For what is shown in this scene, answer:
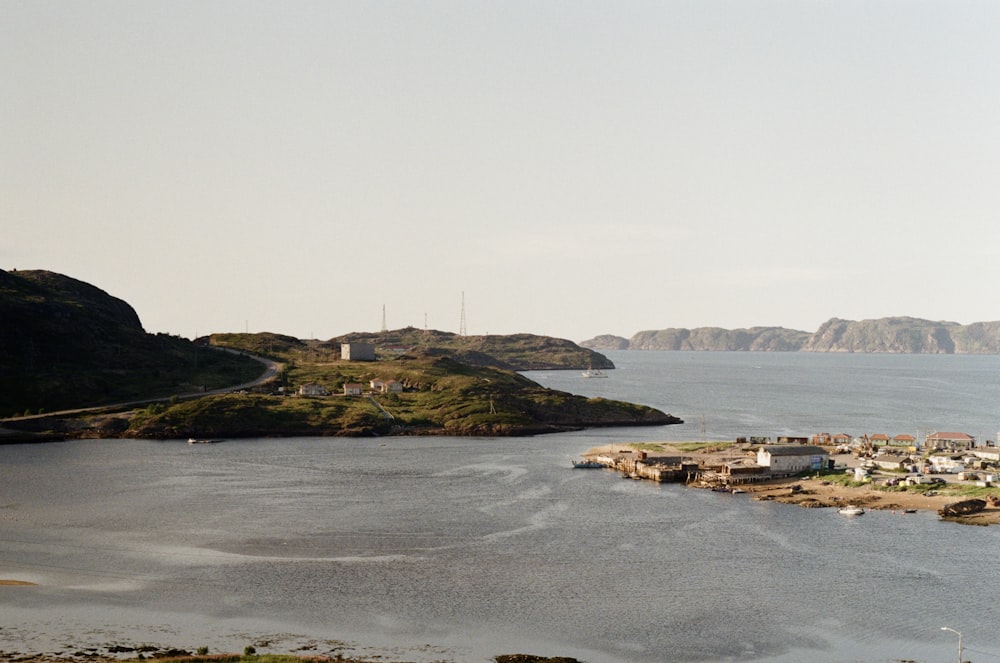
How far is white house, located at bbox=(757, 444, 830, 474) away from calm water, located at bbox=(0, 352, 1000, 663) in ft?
55.5

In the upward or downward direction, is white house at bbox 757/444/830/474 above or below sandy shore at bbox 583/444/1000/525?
above

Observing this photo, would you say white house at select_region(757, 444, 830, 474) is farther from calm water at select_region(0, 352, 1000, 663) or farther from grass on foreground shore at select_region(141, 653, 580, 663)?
grass on foreground shore at select_region(141, 653, 580, 663)

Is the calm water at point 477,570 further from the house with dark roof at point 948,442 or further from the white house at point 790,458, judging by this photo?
the house with dark roof at point 948,442

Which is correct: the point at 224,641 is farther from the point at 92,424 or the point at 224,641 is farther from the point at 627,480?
the point at 92,424

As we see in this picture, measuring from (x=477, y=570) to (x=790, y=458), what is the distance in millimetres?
67977

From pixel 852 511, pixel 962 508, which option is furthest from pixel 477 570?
pixel 962 508

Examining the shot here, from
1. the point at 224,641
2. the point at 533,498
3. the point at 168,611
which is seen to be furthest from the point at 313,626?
the point at 533,498

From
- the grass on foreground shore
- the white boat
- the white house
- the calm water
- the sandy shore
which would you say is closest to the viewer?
the grass on foreground shore

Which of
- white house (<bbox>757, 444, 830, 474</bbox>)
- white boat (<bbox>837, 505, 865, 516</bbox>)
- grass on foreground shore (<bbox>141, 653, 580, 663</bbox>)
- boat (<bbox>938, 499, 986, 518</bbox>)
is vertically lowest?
grass on foreground shore (<bbox>141, 653, 580, 663</bbox>)

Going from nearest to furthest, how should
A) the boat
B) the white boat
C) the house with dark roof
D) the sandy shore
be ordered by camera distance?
the boat → the white boat → the sandy shore → the house with dark roof

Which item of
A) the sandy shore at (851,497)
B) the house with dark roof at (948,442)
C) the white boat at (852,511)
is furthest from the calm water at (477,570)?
the house with dark roof at (948,442)

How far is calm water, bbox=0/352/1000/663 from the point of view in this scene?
65812mm

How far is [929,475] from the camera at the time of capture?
12731cm

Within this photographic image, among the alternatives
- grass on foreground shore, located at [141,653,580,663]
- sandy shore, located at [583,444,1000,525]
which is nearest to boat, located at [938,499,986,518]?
sandy shore, located at [583,444,1000,525]
